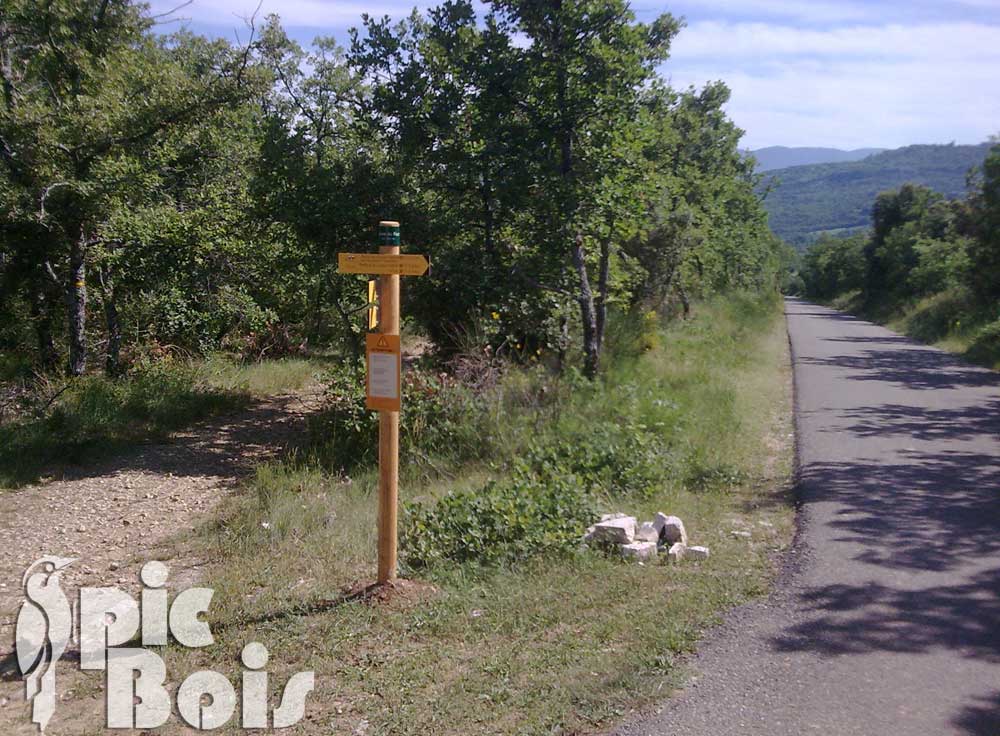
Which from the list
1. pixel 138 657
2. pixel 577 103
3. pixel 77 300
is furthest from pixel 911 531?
pixel 77 300

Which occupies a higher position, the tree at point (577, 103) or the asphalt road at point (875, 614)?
the tree at point (577, 103)

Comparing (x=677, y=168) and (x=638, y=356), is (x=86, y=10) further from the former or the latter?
(x=677, y=168)

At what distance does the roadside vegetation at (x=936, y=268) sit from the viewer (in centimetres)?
2139

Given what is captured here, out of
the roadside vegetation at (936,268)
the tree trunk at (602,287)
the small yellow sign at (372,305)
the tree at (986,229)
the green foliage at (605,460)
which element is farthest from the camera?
the roadside vegetation at (936,268)

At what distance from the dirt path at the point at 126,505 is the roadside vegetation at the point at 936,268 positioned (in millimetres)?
15071

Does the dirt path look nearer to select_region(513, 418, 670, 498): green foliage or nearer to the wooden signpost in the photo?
the wooden signpost

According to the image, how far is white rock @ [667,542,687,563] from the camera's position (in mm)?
5760

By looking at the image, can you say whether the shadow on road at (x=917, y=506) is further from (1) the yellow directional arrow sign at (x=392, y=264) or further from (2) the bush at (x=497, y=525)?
(1) the yellow directional arrow sign at (x=392, y=264)

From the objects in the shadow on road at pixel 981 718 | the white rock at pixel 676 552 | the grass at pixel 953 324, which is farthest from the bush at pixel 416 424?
the grass at pixel 953 324

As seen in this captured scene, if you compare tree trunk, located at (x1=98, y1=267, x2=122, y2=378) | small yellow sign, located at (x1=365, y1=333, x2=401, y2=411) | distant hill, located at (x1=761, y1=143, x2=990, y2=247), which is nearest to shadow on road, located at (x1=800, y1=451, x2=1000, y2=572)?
small yellow sign, located at (x1=365, y1=333, x2=401, y2=411)

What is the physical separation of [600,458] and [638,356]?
786 centimetres

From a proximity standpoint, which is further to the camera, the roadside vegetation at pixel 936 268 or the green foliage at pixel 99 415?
the roadside vegetation at pixel 936 268

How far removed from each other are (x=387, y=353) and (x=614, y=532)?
6.94 feet

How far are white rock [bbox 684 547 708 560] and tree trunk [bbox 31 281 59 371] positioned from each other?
37.8 feet
